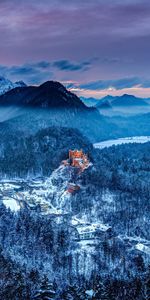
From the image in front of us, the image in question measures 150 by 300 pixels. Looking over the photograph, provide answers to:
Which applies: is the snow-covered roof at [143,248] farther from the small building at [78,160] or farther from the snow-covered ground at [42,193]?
the small building at [78,160]

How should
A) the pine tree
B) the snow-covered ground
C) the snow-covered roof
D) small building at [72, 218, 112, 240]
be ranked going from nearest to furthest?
the pine tree < the snow-covered roof < small building at [72, 218, 112, 240] < the snow-covered ground

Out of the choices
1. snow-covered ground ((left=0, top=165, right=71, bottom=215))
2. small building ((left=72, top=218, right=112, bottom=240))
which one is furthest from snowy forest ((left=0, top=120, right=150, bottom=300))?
snow-covered ground ((left=0, top=165, right=71, bottom=215))

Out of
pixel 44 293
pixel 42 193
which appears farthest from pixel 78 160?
pixel 44 293

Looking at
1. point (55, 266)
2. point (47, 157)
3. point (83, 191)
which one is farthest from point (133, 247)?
point (47, 157)

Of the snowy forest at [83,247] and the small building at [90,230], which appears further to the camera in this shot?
the small building at [90,230]

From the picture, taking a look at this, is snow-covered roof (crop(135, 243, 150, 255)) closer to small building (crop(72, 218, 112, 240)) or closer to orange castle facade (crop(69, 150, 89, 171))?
small building (crop(72, 218, 112, 240))

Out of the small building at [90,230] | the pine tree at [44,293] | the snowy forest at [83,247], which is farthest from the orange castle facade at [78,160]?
the pine tree at [44,293]

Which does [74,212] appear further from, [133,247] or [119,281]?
[119,281]

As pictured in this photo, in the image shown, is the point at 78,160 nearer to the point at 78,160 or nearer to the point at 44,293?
the point at 78,160

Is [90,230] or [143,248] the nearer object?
[143,248]

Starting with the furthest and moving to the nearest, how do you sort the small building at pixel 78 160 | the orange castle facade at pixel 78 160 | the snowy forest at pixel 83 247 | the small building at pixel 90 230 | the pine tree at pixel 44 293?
the orange castle facade at pixel 78 160, the small building at pixel 78 160, the small building at pixel 90 230, the snowy forest at pixel 83 247, the pine tree at pixel 44 293

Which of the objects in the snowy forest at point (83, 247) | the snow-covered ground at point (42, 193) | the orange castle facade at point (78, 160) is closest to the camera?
the snowy forest at point (83, 247)
